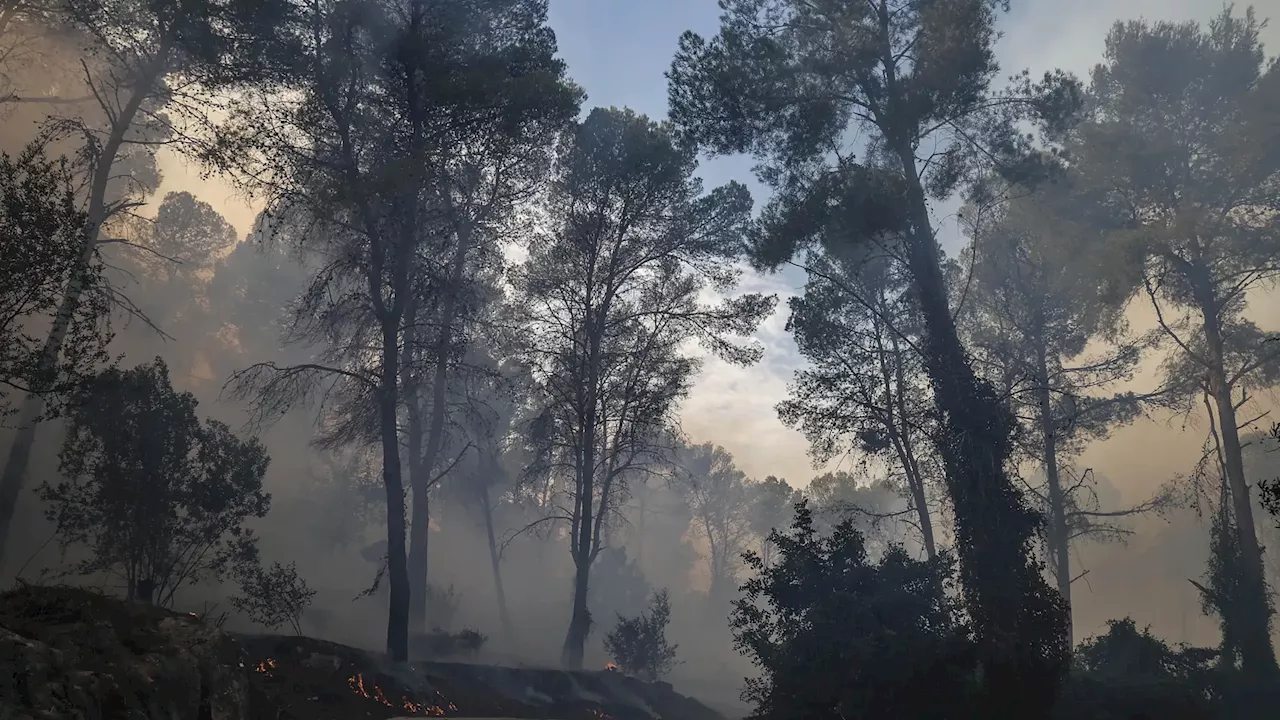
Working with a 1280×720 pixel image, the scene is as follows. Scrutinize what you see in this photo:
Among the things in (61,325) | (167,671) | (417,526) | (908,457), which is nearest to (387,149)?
(61,325)

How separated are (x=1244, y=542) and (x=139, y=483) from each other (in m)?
22.9

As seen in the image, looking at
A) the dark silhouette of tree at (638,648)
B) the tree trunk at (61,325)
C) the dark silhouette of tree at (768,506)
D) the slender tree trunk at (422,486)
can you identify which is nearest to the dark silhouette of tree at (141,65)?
the tree trunk at (61,325)

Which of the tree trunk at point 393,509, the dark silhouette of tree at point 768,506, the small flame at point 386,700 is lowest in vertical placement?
the small flame at point 386,700

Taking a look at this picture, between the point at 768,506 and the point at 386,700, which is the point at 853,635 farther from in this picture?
the point at 768,506

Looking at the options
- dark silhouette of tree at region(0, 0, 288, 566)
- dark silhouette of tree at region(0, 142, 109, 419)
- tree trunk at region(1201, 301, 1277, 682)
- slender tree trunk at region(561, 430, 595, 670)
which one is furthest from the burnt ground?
tree trunk at region(1201, 301, 1277, 682)

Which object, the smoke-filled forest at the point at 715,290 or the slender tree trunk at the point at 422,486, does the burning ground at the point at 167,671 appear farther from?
the slender tree trunk at the point at 422,486

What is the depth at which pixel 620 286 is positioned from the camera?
18.8m

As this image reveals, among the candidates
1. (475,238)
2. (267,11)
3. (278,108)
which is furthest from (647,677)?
(267,11)

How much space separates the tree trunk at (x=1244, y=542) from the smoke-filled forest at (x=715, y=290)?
0.09 metres

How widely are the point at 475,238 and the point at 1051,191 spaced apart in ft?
52.0

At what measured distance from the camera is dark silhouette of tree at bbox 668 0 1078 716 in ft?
34.6

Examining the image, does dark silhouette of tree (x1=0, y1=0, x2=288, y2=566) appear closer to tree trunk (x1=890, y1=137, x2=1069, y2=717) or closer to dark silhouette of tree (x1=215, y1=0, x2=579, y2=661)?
dark silhouette of tree (x1=215, y1=0, x2=579, y2=661)

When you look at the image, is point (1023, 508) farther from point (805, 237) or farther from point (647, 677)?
point (647, 677)

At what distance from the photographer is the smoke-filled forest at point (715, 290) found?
10109mm
